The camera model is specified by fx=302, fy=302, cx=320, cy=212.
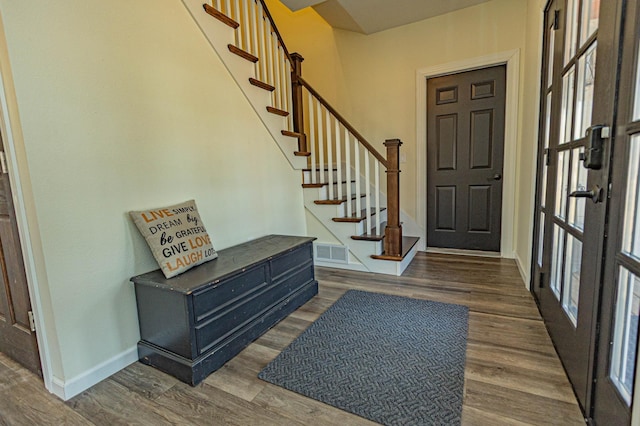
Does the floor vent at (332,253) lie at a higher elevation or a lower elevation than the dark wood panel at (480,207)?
lower

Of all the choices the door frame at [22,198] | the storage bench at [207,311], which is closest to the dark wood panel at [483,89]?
the storage bench at [207,311]

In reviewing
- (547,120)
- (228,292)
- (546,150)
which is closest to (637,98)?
(546,150)

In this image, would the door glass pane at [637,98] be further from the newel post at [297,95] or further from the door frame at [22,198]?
the newel post at [297,95]

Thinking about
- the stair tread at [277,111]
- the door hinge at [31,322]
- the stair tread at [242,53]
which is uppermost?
the stair tread at [242,53]

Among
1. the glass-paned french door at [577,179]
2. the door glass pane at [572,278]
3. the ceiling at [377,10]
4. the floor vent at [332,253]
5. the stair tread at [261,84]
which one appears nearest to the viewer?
the glass-paned french door at [577,179]

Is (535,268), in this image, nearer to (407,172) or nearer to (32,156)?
(407,172)

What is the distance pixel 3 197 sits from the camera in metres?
1.44

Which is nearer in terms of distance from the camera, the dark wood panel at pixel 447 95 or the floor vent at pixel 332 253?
the floor vent at pixel 332 253

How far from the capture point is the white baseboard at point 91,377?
1.40 metres

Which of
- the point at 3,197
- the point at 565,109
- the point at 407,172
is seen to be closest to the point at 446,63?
the point at 407,172

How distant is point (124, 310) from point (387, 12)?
3.50 metres

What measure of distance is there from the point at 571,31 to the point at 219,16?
2186mm

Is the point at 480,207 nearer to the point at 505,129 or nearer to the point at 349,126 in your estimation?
the point at 505,129

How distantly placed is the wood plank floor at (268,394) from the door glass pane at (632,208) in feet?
2.43
